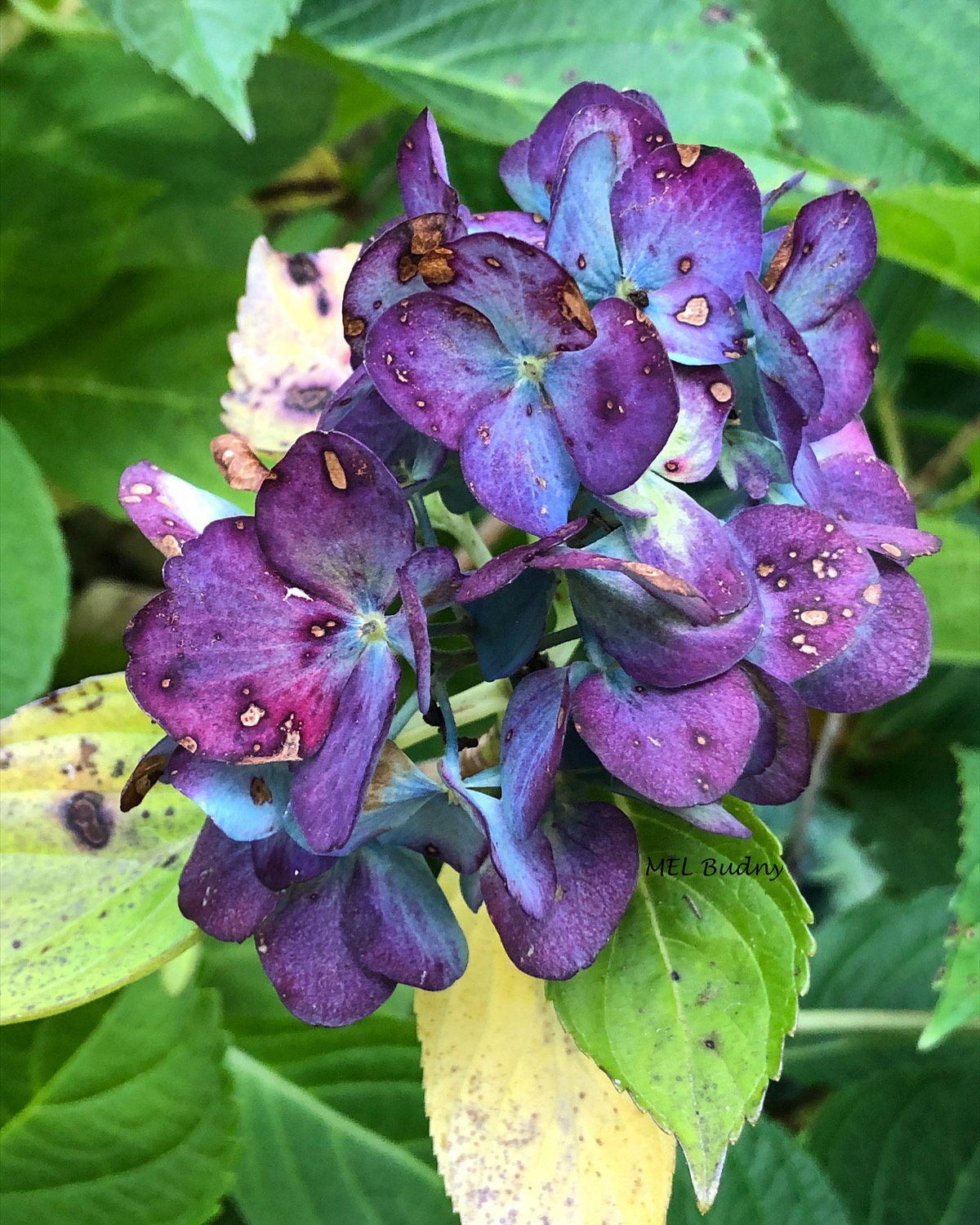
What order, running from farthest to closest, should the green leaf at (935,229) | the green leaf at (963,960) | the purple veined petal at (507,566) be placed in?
the green leaf at (935,229) < the green leaf at (963,960) < the purple veined petal at (507,566)

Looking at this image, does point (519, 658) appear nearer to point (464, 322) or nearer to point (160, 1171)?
point (464, 322)

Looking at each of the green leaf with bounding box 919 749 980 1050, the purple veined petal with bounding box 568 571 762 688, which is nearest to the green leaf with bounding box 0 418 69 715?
the purple veined petal with bounding box 568 571 762 688

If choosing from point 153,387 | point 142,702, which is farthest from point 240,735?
point 153,387

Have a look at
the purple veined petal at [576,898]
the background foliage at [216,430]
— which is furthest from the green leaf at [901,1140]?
the purple veined petal at [576,898]

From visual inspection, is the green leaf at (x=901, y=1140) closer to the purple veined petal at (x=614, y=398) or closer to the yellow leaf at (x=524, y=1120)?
the yellow leaf at (x=524, y=1120)

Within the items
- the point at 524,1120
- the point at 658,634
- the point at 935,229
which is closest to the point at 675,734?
the point at 658,634

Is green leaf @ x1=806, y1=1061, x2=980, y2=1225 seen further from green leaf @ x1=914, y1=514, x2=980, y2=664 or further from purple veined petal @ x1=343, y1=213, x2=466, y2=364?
purple veined petal @ x1=343, y1=213, x2=466, y2=364

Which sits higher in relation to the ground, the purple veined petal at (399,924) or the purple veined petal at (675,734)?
the purple veined petal at (675,734)
